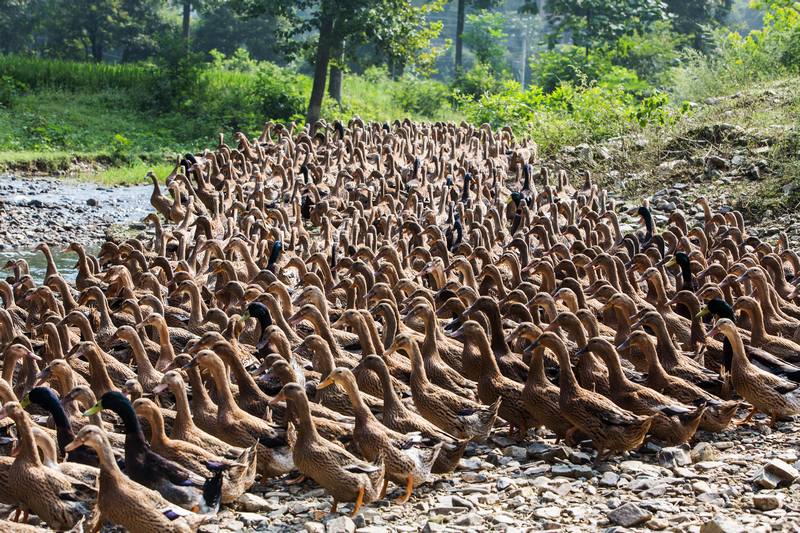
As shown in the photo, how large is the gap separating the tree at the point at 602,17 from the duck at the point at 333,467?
42.6m

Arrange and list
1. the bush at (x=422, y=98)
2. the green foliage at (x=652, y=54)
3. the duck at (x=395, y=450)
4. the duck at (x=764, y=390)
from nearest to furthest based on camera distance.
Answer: the duck at (x=395, y=450) → the duck at (x=764, y=390) → the bush at (x=422, y=98) → the green foliage at (x=652, y=54)

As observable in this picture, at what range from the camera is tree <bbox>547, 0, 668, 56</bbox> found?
49.3m

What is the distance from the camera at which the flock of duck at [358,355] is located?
7930 mm

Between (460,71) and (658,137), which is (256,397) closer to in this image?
(658,137)

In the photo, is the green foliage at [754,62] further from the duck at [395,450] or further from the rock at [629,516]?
the rock at [629,516]

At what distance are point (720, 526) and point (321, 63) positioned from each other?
1231 inches

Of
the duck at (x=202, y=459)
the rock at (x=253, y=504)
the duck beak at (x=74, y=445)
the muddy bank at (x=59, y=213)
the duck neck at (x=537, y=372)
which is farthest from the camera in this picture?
the muddy bank at (x=59, y=213)

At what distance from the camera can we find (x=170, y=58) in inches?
1608

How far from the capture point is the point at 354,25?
34938mm

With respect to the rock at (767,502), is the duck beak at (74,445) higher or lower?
higher

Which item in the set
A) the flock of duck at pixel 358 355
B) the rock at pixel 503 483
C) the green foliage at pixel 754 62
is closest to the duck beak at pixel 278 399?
the flock of duck at pixel 358 355

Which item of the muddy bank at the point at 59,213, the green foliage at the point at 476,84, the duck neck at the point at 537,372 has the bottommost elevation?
the muddy bank at the point at 59,213

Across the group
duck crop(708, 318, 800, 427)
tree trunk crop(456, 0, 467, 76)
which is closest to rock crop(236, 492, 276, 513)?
duck crop(708, 318, 800, 427)

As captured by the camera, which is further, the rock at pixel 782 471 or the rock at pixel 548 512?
the rock at pixel 782 471
